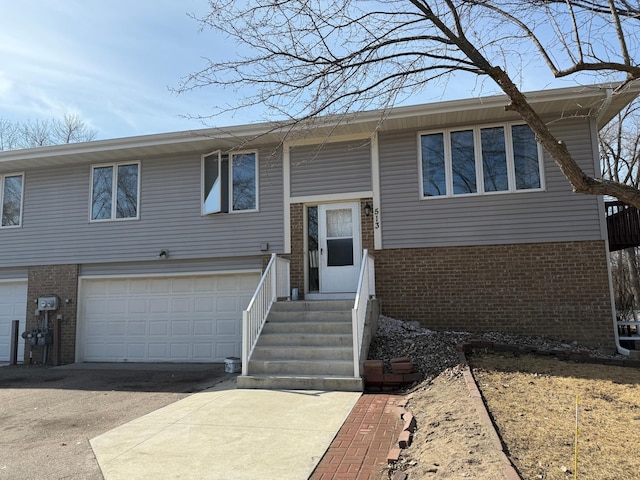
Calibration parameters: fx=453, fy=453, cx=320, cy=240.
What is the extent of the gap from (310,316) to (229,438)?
363 cm

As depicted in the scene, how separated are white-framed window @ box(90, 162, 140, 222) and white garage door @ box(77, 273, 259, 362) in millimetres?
1649

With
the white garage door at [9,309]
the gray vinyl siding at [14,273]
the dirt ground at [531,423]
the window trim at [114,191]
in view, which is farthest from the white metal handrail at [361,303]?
the white garage door at [9,309]

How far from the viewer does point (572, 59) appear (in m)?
5.46

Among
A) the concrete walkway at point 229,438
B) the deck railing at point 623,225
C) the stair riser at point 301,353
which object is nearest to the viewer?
the concrete walkway at point 229,438

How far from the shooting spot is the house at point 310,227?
28.5 ft

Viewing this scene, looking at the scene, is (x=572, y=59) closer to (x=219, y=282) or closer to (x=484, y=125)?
(x=484, y=125)

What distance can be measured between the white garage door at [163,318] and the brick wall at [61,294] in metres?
0.21

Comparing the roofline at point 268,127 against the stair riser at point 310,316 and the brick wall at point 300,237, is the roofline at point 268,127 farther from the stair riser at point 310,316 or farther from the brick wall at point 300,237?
the stair riser at point 310,316

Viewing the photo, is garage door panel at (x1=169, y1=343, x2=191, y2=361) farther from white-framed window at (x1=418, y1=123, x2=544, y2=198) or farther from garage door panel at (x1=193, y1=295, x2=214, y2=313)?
white-framed window at (x1=418, y1=123, x2=544, y2=198)

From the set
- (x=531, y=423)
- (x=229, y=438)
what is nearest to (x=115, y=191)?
(x=229, y=438)

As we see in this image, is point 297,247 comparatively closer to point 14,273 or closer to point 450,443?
point 450,443

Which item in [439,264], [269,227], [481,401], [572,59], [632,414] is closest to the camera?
[632,414]

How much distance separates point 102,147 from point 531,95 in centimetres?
921

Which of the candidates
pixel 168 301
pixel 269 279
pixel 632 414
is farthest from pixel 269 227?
pixel 632 414
